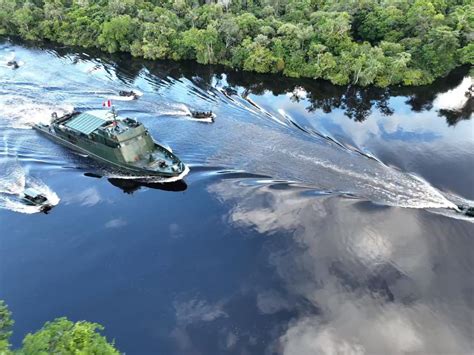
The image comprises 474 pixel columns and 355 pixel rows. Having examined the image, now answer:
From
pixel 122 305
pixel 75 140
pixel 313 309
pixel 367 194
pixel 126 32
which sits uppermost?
pixel 126 32

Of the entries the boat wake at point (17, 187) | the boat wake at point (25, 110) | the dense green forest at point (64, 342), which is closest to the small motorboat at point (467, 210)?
the dense green forest at point (64, 342)

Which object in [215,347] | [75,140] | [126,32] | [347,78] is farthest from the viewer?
[126,32]

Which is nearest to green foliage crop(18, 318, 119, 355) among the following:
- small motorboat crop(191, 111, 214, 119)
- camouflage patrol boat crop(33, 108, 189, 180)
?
camouflage patrol boat crop(33, 108, 189, 180)

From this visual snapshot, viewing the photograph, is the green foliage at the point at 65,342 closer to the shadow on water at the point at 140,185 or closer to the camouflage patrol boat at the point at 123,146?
the shadow on water at the point at 140,185

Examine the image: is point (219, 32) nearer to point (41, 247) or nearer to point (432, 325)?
point (41, 247)

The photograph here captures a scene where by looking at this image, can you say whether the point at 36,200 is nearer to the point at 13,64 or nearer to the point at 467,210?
the point at 467,210

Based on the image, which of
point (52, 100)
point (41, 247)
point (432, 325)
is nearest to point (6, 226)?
point (41, 247)

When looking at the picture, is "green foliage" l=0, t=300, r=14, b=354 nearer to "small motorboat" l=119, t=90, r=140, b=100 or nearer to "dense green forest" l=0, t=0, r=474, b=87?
"small motorboat" l=119, t=90, r=140, b=100
